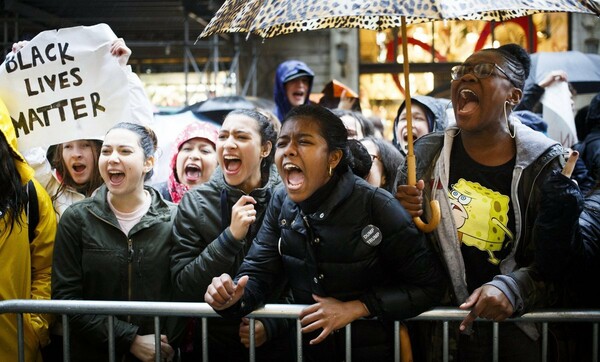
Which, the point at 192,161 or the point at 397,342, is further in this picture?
the point at 192,161

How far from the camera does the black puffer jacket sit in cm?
330

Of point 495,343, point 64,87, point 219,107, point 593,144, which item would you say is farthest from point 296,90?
point 495,343

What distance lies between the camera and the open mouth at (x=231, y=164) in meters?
4.18

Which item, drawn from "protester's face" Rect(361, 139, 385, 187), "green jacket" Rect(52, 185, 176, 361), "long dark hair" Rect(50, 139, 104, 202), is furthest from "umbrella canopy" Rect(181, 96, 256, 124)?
"green jacket" Rect(52, 185, 176, 361)

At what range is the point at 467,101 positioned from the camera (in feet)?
11.5

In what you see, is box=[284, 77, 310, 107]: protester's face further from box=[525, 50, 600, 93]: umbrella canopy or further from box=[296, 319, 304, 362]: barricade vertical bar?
box=[296, 319, 304, 362]: barricade vertical bar

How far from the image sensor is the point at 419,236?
336 centimetres

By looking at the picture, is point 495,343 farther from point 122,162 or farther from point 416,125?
point 416,125

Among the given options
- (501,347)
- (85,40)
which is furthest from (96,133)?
(501,347)

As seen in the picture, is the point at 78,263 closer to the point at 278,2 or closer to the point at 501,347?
the point at 278,2

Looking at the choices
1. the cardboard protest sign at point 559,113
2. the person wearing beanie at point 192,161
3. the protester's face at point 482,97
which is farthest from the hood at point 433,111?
the protester's face at point 482,97

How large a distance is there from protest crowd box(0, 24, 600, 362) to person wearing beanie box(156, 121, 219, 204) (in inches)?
22.2

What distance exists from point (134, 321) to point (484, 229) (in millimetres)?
1953

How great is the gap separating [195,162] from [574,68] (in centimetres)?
483
